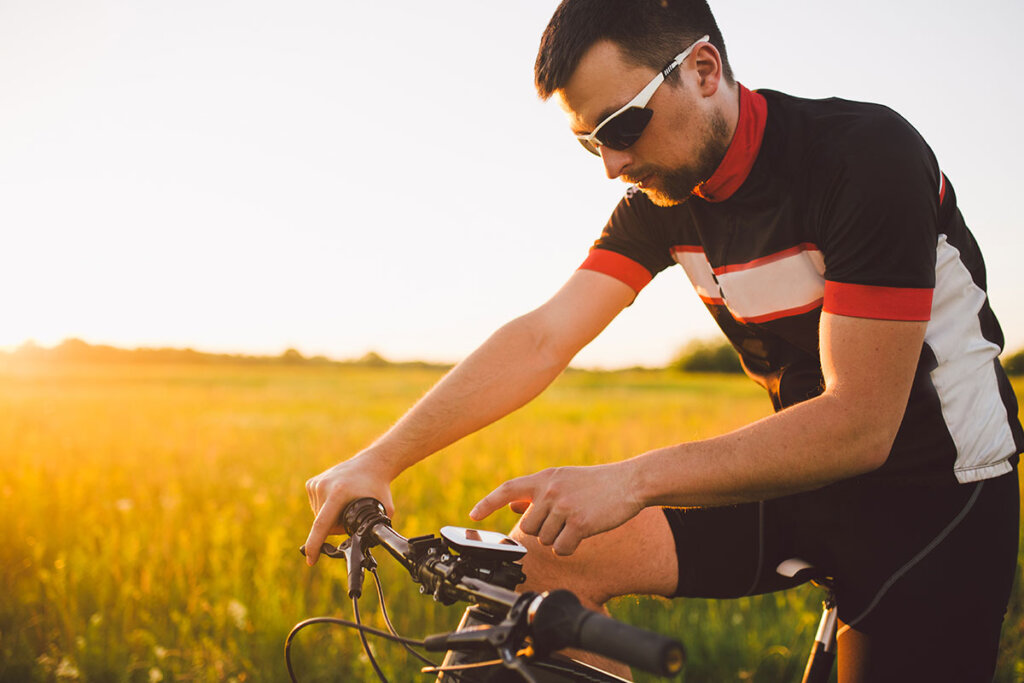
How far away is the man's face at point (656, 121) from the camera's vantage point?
209 cm

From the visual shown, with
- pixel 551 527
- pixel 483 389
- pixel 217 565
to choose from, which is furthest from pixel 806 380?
pixel 217 565

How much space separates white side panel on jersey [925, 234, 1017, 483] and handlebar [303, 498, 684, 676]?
1374 mm

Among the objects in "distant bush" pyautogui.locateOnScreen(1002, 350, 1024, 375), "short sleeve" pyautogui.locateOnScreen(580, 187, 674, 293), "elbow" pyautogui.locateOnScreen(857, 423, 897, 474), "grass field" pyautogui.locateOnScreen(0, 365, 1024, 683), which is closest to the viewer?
"elbow" pyautogui.locateOnScreen(857, 423, 897, 474)

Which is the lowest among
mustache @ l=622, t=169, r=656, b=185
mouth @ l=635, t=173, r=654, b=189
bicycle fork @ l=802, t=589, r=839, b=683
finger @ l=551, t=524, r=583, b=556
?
bicycle fork @ l=802, t=589, r=839, b=683

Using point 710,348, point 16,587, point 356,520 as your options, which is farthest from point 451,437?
point 710,348

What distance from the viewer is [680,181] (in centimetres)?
224

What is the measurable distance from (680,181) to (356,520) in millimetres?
1364

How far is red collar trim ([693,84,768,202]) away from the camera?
221 cm

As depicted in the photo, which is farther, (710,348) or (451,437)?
(710,348)

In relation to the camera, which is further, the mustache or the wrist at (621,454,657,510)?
the mustache

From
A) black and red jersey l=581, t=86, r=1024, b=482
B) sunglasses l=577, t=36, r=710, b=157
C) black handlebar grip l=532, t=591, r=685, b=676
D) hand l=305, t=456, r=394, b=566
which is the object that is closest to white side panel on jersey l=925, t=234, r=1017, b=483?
black and red jersey l=581, t=86, r=1024, b=482

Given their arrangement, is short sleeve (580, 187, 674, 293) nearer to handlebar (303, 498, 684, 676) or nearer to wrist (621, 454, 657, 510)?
wrist (621, 454, 657, 510)

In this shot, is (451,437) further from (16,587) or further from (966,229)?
(16,587)

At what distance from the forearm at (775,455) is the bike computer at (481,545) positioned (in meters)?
0.34
